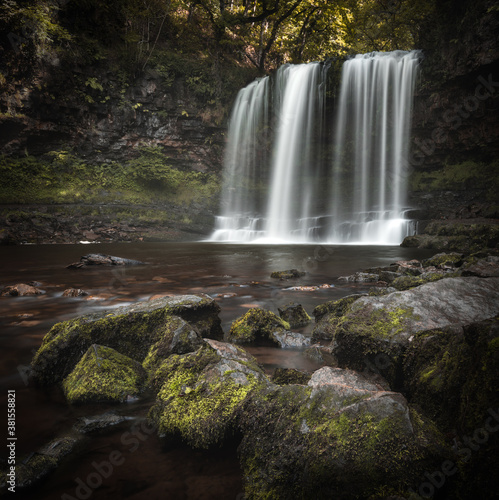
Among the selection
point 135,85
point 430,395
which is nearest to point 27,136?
point 135,85

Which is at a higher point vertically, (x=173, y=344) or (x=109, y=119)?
(x=109, y=119)

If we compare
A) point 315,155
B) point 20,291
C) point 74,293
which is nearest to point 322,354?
point 74,293

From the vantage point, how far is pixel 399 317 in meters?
2.68

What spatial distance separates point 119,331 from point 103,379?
722mm

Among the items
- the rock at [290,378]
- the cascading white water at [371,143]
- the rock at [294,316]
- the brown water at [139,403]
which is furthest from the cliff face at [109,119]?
the rock at [290,378]

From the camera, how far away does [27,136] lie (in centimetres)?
1989

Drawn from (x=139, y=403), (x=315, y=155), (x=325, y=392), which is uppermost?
(x=315, y=155)

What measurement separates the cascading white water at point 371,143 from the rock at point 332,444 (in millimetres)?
17183

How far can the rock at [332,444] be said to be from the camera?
54.1 inches

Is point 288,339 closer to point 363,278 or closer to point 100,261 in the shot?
point 363,278

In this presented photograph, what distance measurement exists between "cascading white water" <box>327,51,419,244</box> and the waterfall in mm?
62

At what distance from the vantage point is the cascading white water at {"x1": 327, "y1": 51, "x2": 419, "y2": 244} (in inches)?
763

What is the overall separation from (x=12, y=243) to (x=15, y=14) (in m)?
13.1

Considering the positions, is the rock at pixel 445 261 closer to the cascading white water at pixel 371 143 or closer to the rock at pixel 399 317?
the rock at pixel 399 317
